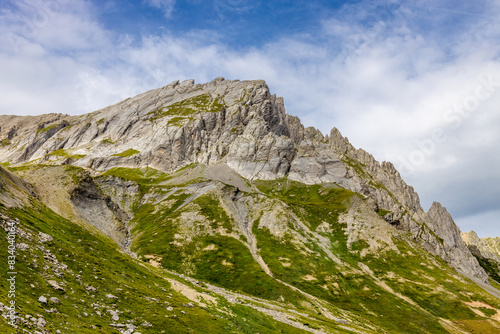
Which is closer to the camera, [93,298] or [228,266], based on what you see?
[93,298]

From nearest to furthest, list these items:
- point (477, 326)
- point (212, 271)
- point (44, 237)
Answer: point (44, 237)
point (477, 326)
point (212, 271)

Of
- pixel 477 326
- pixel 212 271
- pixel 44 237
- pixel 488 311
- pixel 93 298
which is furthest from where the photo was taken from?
pixel 488 311

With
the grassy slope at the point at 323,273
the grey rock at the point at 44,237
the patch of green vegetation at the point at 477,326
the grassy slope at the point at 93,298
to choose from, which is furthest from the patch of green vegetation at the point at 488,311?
the grey rock at the point at 44,237

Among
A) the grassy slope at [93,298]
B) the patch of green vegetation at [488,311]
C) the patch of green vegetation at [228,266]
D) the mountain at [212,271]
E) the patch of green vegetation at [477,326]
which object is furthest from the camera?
the patch of green vegetation at [488,311]

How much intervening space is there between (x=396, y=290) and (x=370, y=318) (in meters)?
36.8

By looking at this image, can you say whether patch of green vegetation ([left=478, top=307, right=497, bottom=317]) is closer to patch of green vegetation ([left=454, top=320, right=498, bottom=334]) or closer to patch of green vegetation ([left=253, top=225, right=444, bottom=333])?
patch of green vegetation ([left=454, top=320, right=498, bottom=334])

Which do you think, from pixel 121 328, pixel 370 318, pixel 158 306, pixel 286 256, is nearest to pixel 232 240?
pixel 286 256

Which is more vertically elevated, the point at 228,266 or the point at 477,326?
the point at 477,326

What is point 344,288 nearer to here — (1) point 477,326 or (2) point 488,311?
(1) point 477,326

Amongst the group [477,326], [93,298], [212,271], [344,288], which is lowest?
[212,271]

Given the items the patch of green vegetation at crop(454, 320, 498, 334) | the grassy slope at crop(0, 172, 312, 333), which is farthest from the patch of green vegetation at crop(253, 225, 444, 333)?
the grassy slope at crop(0, 172, 312, 333)

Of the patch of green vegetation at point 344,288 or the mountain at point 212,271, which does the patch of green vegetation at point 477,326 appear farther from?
the patch of green vegetation at point 344,288

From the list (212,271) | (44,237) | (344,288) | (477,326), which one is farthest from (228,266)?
(477,326)

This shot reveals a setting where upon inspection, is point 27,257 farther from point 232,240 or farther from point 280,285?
point 232,240
